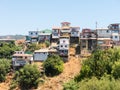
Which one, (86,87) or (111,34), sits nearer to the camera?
(86,87)

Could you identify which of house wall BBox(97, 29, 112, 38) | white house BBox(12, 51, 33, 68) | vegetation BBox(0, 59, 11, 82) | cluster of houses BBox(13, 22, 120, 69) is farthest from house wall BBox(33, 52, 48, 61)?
house wall BBox(97, 29, 112, 38)

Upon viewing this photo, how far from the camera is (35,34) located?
8281 centimetres

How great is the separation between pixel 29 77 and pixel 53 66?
5033 millimetres

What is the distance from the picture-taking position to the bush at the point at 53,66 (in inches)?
2398

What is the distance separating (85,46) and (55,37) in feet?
30.5

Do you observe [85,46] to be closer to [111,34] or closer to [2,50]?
[111,34]

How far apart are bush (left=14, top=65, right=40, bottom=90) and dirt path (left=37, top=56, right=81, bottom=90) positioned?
1491 mm

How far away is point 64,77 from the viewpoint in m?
60.2

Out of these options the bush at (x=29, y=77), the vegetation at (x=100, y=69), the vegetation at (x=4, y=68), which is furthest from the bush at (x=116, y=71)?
the vegetation at (x=4, y=68)

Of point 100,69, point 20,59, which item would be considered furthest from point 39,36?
point 100,69

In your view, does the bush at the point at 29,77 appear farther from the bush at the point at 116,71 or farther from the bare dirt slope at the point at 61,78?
the bush at the point at 116,71

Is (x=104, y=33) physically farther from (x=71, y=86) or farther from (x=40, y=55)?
(x=71, y=86)

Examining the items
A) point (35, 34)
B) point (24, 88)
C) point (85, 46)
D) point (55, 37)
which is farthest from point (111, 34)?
point (24, 88)

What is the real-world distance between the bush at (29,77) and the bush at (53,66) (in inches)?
105
